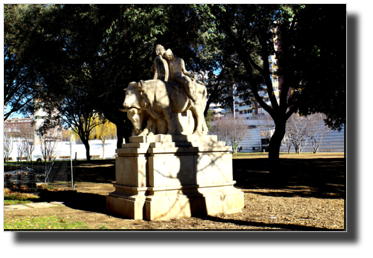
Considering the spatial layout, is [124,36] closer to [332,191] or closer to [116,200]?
[116,200]

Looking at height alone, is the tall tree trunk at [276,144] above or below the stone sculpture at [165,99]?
below

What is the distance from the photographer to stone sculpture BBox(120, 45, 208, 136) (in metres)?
7.40

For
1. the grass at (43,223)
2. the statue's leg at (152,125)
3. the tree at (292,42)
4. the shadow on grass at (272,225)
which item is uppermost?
the tree at (292,42)

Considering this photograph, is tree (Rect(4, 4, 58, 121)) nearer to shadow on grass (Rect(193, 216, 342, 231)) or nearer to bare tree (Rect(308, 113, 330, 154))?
shadow on grass (Rect(193, 216, 342, 231))

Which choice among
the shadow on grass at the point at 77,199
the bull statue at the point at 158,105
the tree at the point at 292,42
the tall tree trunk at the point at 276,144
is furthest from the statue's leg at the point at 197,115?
the tall tree trunk at the point at 276,144

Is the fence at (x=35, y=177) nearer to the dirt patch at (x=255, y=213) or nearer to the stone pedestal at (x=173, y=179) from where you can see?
the dirt patch at (x=255, y=213)

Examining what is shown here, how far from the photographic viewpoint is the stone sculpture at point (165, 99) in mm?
7402

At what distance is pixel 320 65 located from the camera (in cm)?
1246

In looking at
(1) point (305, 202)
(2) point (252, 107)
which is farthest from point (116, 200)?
(2) point (252, 107)

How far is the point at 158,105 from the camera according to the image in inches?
293

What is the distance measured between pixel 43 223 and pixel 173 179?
2639mm
